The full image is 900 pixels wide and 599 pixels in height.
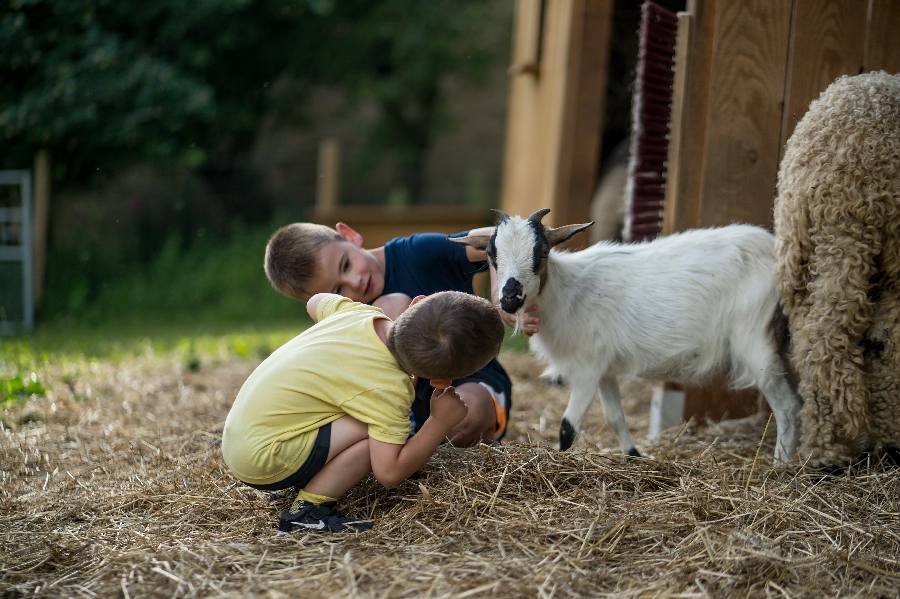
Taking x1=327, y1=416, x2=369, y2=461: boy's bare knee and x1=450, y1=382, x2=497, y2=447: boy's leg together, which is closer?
x1=327, y1=416, x2=369, y2=461: boy's bare knee

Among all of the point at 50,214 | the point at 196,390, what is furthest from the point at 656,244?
the point at 50,214

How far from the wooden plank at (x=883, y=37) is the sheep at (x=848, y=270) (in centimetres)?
51

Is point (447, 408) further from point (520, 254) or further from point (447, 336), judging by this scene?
point (520, 254)

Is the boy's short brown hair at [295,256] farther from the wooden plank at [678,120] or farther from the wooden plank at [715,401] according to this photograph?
the wooden plank at [715,401]

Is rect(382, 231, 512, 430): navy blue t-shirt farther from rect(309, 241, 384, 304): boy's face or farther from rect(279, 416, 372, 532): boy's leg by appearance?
rect(279, 416, 372, 532): boy's leg

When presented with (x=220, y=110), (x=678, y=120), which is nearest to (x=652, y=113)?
(x=678, y=120)

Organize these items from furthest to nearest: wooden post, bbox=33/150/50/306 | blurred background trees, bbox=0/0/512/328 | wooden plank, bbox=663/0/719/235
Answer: wooden post, bbox=33/150/50/306 → blurred background trees, bbox=0/0/512/328 → wooden plank, bbox=663/0/719/235

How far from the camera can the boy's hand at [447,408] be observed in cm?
288

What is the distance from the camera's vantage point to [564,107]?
6.29 m

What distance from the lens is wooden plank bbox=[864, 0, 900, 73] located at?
3.87 m

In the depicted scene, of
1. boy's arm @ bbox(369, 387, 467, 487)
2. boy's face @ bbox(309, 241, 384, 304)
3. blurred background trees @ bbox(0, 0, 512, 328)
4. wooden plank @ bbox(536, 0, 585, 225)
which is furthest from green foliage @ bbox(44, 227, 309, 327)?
boy's arm @ bbox(369, 387, 467, 487)

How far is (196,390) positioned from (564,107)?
338cm

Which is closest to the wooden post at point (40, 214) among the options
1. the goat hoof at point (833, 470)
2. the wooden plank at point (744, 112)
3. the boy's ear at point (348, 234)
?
the boy's ear at point (348, 234)

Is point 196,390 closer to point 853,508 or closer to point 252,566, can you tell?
point 252,566
